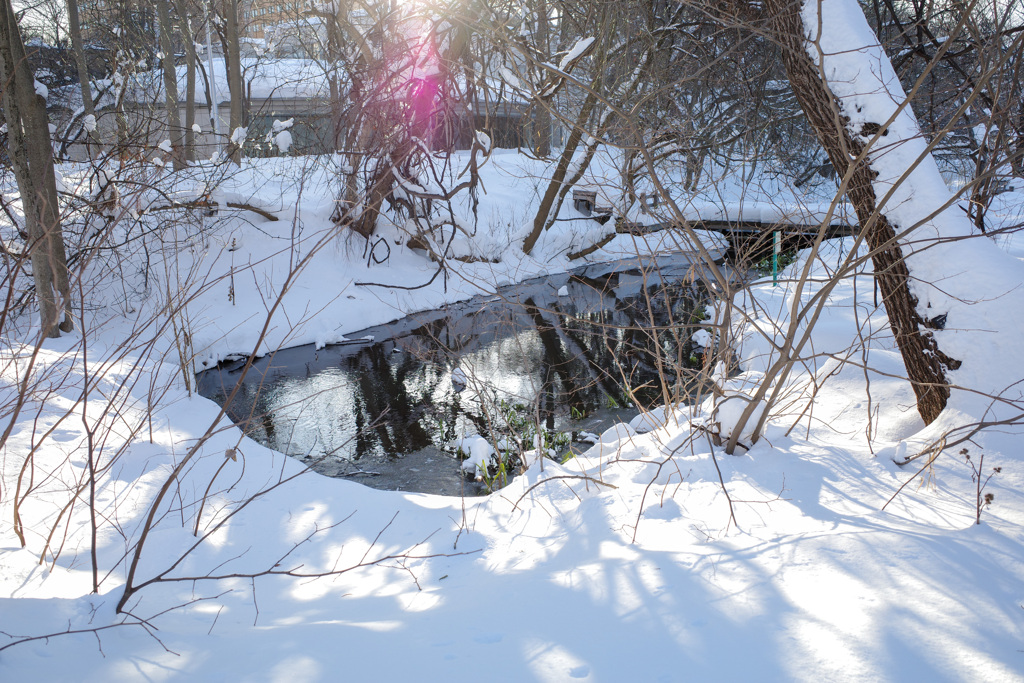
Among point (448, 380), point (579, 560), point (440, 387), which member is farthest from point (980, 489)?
point (448, 380)

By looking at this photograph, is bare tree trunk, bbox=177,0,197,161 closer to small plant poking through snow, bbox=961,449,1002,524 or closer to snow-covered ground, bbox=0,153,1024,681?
snow-covered ground, bbox=0,153,1024,681

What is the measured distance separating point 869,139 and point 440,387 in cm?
535

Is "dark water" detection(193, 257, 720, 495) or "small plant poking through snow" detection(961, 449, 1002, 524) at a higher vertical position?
"small plant poking through snow" detection(961, 449, 1002, 524)

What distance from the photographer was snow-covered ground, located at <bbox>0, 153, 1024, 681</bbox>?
191 cm

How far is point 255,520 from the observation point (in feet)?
12.6

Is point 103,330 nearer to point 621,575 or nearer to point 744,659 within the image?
point 621,575

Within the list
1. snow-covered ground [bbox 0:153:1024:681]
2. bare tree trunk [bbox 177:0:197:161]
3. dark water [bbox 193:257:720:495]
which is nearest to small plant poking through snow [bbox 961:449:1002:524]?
snow-covered ground [bbox 0:153:1024:681]

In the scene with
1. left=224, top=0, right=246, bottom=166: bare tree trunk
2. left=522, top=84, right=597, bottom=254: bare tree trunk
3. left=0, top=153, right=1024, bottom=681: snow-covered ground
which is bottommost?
left=0, top=153, right=1024, bottom=681: snow-covered ground

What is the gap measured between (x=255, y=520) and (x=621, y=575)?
2357 millimetres

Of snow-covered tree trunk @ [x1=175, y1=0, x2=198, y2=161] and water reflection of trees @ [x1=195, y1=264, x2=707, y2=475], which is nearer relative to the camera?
water reflection of trees @ [x1=195, y1=264, x2=707, y2=475]

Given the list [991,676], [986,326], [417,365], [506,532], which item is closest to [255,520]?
[506,532]

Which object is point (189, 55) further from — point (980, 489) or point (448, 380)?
point (980, 489)

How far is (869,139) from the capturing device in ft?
12.7

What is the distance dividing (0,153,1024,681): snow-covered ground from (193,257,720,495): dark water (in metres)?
0.92
